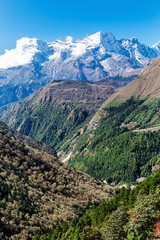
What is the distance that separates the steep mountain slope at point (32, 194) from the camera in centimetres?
7262

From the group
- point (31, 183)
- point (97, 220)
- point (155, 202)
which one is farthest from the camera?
point (31, 183)

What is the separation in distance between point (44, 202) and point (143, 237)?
6883cm

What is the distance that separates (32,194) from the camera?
9356cm

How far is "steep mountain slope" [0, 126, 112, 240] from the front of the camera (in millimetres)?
72625

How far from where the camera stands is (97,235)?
4447 cm

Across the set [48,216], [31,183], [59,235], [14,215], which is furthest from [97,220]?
[31,183]

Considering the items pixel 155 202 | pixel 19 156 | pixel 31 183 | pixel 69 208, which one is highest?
pixel 19 156

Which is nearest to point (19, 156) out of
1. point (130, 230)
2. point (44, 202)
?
point (44, 202)

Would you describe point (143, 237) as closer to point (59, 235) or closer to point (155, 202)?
point (155, 202)

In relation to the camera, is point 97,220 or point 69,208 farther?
point 69,208

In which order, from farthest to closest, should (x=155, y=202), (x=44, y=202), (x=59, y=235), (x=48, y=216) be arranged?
(x=44, y=202) → (x=48, y=216) → (x=59, y=235) → (x=155, y=202)

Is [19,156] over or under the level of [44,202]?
over

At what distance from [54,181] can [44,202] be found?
2673 cm

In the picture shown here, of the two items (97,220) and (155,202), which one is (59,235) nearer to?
(97,220)
